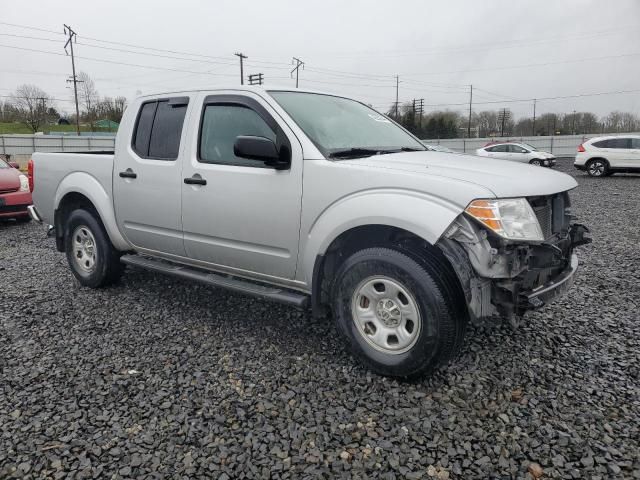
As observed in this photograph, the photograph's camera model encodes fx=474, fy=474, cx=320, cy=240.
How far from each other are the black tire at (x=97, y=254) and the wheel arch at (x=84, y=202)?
0.09m

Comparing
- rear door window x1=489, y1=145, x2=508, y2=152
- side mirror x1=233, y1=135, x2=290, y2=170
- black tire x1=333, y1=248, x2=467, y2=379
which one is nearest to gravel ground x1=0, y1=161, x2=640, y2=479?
black tire x1=333, y1=248, x2=467, y2=379

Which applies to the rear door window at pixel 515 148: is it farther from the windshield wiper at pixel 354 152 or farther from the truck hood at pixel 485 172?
the windshield wiper at pixel 354 152

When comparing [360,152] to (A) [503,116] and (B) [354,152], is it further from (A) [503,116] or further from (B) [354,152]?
(A) [503,116]

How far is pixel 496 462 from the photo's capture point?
2.30 m

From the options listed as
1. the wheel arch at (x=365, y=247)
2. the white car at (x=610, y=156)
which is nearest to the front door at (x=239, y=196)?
the wheel arch at (x=365, y=247)

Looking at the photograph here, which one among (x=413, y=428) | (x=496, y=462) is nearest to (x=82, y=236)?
(x=413, y=428)

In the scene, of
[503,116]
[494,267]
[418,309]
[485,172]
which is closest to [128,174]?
[418,309]

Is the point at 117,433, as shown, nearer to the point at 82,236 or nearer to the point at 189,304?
the point at 189,304

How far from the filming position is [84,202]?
4973 millimetres

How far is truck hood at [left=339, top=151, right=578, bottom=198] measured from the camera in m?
2.76

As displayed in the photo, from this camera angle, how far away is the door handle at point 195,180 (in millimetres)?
3740

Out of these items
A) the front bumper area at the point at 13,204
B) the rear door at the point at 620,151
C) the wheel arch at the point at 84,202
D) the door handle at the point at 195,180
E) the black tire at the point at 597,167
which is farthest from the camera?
the black tire at the point at 597,167

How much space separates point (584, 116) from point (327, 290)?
8624 centimetres

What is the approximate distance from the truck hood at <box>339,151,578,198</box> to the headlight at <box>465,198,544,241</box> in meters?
0.06
